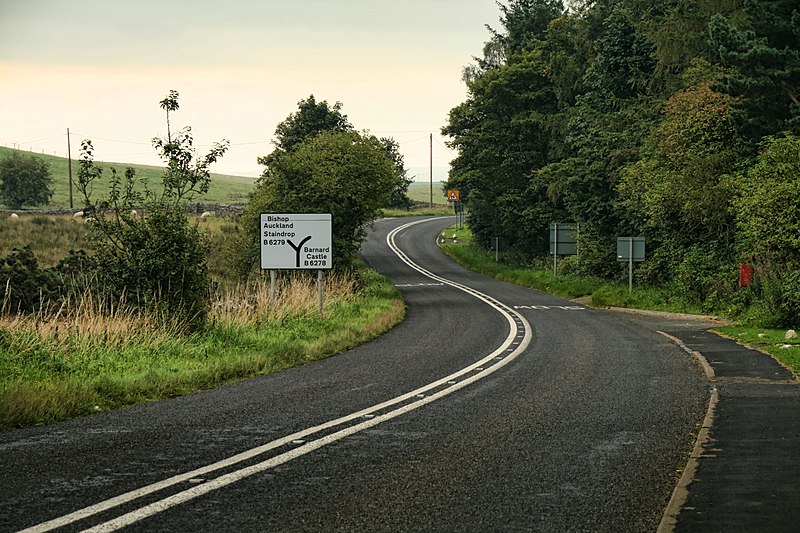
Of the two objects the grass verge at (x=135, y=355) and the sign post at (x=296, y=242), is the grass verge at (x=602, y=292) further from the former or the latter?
the sign post at (x=296, y=242)

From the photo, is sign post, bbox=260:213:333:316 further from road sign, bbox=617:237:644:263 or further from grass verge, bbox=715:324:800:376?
road sign, bbox=617:237:644:263

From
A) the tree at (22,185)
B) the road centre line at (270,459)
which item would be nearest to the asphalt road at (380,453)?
the road centre line at (270,459)

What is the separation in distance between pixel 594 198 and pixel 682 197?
10669 mm

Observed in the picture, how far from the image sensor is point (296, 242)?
23234mm

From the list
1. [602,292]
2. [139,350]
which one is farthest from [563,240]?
[139,350]

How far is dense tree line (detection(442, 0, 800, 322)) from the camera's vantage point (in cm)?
2753

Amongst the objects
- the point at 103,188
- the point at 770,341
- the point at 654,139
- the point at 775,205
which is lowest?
the point at 770,341

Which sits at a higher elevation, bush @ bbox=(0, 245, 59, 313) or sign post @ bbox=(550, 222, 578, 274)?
sign post @ bbox=(550, 222, 578, 274)

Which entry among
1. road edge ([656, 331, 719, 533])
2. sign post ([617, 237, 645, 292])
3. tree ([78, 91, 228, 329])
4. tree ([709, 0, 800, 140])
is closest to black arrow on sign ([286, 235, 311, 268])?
tree ([78, 91, 228, 329])

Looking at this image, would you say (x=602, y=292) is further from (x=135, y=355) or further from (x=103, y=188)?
(x=103, y=188)

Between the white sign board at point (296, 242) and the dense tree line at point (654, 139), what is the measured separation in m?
11.7

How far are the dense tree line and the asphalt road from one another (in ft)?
44.1

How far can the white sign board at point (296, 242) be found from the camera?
2309cm

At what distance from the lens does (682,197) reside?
31859mm
